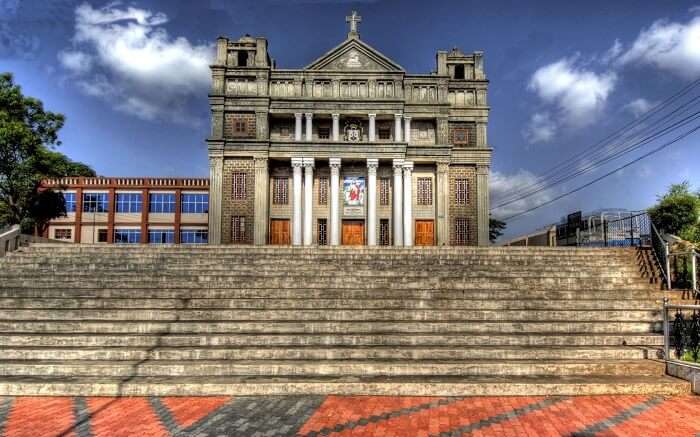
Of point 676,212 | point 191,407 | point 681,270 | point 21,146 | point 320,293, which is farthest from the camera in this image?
point 676,212

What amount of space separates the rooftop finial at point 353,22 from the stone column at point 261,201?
36.0 ft

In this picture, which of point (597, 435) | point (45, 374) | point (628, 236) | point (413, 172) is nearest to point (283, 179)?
point (413, 172)

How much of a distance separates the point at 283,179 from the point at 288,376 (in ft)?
74.2

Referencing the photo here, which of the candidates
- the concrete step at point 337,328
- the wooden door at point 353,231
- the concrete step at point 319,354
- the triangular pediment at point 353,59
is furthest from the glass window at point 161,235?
the concrete step at point 319,354

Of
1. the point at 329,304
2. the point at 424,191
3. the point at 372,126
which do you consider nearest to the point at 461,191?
the point at 424,191

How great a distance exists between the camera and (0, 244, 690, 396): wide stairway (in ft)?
24.5

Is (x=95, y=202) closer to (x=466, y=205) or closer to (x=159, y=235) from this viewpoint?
(x=159, y=235)

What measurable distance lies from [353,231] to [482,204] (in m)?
8.59

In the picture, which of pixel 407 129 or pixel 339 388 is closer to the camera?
pixel 339 388

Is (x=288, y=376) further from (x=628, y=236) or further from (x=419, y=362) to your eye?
(x=628, y=236)

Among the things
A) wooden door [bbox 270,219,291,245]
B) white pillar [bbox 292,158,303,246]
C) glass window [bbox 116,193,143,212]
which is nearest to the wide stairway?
white pillar [bbox 292,158,303,246]

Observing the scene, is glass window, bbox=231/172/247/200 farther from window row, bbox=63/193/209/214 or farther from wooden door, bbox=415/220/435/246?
window row, bbox=63/193/209/214

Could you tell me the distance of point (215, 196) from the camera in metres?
27.8

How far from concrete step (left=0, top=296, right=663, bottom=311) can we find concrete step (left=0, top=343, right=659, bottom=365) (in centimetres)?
180
